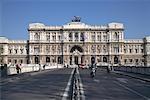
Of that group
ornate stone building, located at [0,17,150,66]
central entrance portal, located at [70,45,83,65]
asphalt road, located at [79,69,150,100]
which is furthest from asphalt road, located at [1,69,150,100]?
ornate stone building, located at [0,17,150,66]

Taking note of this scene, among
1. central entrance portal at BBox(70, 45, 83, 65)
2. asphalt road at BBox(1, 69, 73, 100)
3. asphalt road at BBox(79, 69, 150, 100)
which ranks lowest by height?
asphalt road at BBox(79, 69, 150, 100)

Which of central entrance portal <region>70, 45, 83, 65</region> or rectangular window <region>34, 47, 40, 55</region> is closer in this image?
central entrance portal <region>70, 45, 83, 65</region>

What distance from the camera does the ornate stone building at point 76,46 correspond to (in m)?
148

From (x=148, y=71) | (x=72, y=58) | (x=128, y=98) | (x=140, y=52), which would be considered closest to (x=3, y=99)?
(x=128, y=98)

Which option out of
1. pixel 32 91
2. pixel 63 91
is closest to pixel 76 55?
pixel 63 91

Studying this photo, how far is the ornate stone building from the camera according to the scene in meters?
148

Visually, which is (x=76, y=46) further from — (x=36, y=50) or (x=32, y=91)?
(x=32, y=91)

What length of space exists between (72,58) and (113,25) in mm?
24083

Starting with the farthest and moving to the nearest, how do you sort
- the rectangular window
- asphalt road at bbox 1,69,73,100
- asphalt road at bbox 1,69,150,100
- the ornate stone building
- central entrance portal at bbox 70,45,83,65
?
the rectangular window < the ornate stone building < central entrance portal at bbox 70,45,83,65 < asphalt road at bbox 1,69,150,100 < asphalt road at bbox 1,69,73,100

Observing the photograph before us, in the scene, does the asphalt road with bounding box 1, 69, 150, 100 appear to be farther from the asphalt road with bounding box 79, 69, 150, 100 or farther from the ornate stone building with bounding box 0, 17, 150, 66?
the ornate stone building with bounding box 0, 17, 150, 66

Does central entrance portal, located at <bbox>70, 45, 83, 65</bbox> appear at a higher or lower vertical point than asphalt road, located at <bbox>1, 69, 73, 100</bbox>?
higher

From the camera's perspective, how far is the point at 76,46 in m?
149

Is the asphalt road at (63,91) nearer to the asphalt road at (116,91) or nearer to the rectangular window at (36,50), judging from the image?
the asphalt road at (116,91)

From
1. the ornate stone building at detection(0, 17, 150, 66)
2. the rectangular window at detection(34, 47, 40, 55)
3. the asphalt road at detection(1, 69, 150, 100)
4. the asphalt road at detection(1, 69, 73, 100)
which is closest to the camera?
the asphalt road at detection(1, 69, 73, 100)
